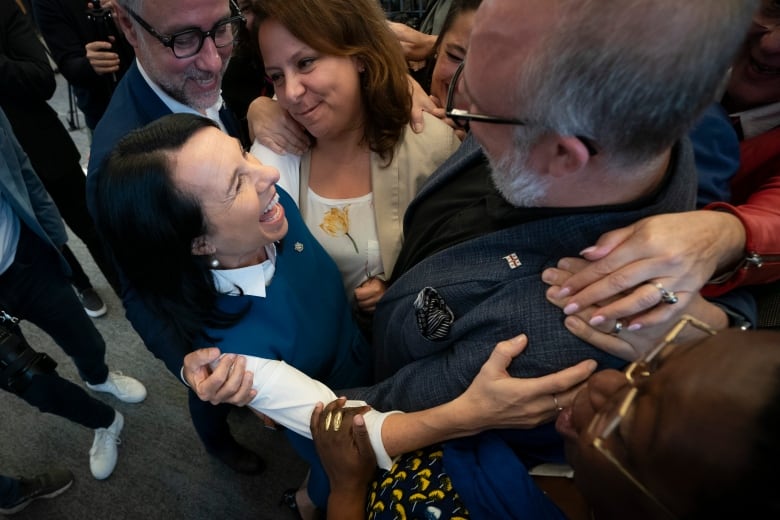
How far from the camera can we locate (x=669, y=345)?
626mm

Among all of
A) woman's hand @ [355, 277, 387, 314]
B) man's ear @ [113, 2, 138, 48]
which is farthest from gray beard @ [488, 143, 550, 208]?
man's ear @ [113, 2, 138, 48]

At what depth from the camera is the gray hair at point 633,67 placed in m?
0.57

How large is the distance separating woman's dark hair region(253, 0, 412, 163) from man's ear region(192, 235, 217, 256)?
1.83 ft

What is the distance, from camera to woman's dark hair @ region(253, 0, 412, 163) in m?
1.18

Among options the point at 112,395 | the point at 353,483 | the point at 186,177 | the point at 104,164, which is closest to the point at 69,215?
the point at 112,395

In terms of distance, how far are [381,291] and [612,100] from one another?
923mm

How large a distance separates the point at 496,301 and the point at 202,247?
71 centimetres

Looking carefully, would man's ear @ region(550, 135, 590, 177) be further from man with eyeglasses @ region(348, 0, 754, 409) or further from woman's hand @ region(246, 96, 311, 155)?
woman's hand @ region(246, 96, 311, 155)

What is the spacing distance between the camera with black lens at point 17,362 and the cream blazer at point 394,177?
36.4 inches

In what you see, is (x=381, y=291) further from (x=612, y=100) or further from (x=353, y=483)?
Answer: (x=612, y=100)

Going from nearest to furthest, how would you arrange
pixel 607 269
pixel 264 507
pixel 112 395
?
pixel 607 269, pixel 264 507, pixel 112 395

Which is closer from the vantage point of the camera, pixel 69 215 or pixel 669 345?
pixel 669 345

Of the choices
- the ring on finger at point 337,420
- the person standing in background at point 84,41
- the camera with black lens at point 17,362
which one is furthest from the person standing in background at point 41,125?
the ring on finger at point 337,420

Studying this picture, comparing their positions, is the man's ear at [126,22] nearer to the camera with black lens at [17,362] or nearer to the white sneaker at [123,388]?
the camera with black lens at [17,362]
